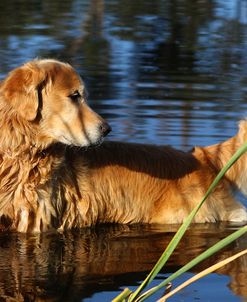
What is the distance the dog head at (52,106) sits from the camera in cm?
679

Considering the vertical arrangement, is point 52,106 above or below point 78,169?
above

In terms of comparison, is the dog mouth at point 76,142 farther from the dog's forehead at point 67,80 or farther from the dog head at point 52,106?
A: the dog's forehead at point 67,80

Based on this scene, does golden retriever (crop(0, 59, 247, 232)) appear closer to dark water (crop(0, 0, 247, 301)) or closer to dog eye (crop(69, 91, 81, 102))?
dog eye (crop(69, 91, 81, 102))

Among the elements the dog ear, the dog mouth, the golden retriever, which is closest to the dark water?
the golden retriever

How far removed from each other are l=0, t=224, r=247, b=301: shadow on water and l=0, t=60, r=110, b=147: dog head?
2.82 ft

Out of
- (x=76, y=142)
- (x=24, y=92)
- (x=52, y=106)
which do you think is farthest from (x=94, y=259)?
(x=24, y=92)

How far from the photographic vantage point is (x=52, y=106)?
6.89 meters

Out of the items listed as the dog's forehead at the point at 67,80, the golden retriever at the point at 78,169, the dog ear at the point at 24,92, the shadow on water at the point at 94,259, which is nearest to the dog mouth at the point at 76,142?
the golden retriever at the point at 78,169

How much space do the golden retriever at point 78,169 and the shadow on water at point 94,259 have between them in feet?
0.52

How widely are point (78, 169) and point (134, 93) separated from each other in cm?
459

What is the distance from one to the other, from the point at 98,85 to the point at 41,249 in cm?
554

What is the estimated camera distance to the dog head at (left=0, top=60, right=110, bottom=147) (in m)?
6.79

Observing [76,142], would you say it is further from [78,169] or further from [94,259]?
[94,259]

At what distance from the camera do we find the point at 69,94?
695 centimetres
